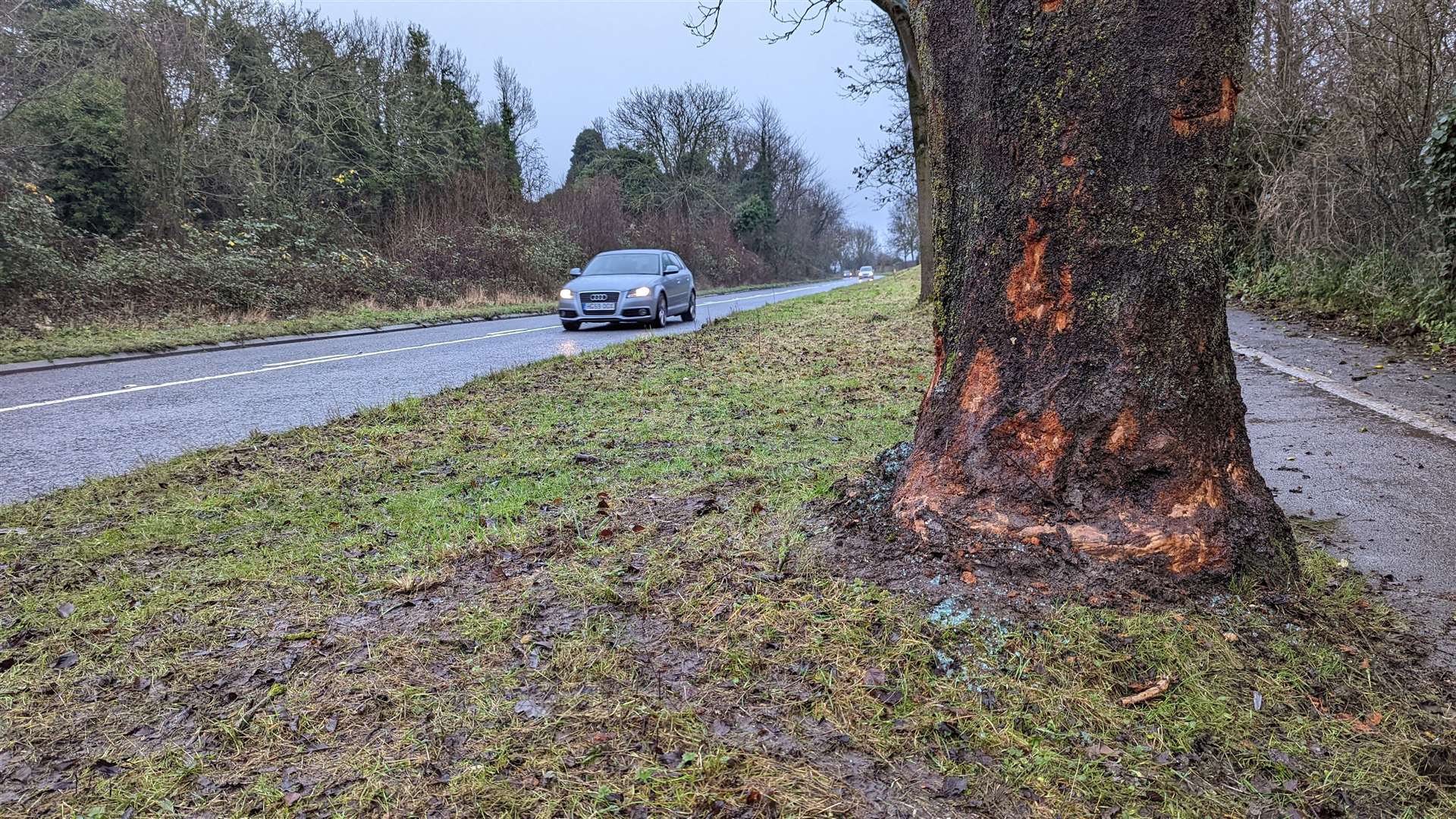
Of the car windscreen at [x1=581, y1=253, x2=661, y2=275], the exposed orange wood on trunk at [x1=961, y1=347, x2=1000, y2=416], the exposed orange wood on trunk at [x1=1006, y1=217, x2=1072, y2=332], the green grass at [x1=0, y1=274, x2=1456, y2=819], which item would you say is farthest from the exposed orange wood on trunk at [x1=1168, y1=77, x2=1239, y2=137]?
the car windscreen at [x1=581, y1=253, x2=661, y2=275]

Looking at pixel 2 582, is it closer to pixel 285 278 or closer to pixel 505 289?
pixel 285 278

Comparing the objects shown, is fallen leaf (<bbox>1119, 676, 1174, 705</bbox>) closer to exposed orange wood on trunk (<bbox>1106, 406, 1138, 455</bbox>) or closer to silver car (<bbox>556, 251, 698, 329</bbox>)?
exposed orange wood on trunk (<bbox>1106, 406, 1138, 455</bbox>)

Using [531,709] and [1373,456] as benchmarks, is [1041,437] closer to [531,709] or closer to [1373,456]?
[531,709]

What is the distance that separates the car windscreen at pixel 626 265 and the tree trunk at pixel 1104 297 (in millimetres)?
13798

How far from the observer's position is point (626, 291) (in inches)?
604

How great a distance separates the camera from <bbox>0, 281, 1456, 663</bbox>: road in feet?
12.3

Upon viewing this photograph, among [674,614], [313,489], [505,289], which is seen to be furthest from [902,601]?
[505,289]

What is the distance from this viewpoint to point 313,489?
450 centimetres

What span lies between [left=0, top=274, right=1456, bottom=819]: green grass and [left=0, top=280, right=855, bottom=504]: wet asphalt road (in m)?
1.94

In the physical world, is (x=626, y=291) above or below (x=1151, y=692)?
above

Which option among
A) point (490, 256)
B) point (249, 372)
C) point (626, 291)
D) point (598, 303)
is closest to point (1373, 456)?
point (249, 372)

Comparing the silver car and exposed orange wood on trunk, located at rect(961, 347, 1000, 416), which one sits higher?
the silver car

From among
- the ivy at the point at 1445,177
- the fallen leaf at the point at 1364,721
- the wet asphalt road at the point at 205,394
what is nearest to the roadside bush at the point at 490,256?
the wet asphalt road at the point at 205,394

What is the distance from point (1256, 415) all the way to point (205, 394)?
1016 cm
